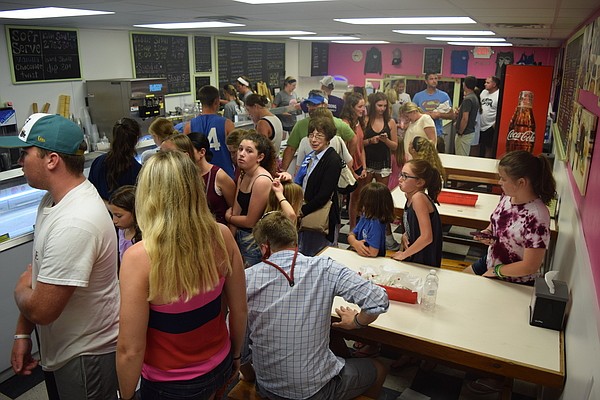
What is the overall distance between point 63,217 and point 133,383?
594 millimetres

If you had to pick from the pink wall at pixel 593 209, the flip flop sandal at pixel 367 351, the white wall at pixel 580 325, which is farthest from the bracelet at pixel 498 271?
the flip flop sandal at pixel 367 351

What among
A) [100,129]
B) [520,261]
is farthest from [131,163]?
[100,129]

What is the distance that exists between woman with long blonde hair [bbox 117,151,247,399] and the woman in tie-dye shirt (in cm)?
172

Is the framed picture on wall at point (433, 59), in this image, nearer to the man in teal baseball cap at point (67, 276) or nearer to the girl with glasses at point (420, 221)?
the girl with glasses at point (420, 221)

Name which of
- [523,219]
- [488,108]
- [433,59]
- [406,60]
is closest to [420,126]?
[488,108]

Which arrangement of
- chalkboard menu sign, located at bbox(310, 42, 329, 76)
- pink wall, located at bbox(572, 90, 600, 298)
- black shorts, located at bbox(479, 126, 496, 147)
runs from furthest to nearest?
chalkboard menu sign, located at bbox(310, 42, 329, 76) < black shorts, located at bbox(479, 126, 496, 147) < pink wall, located at bbox(572, 90, 600, 298)

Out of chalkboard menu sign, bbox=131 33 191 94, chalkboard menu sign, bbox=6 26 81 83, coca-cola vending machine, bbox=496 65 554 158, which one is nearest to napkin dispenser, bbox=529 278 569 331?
coca-cola vending machine, bbox=496 65 554 158

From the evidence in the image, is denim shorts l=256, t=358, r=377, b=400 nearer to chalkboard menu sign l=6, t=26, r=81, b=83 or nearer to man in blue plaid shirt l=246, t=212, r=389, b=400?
man in blue plaid shirt l=246, t=212, r=389, b=400

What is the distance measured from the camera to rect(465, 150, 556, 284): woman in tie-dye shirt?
2.53 metres

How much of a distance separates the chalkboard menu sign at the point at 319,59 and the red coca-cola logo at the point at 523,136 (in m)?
6.09

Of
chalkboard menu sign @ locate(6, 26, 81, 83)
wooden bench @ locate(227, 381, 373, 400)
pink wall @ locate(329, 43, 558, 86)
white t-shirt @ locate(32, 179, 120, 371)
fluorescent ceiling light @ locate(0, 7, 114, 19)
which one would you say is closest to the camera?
white t-shirt @ locate(32, 179, 120, 371)

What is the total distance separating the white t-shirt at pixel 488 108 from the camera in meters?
7.40

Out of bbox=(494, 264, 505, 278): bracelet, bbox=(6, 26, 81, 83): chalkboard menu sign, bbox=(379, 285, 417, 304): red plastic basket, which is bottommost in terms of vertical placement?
bbox=(379, 285, 417, 304): red plastic basket

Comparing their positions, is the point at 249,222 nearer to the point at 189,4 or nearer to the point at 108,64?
the point at 189,4
